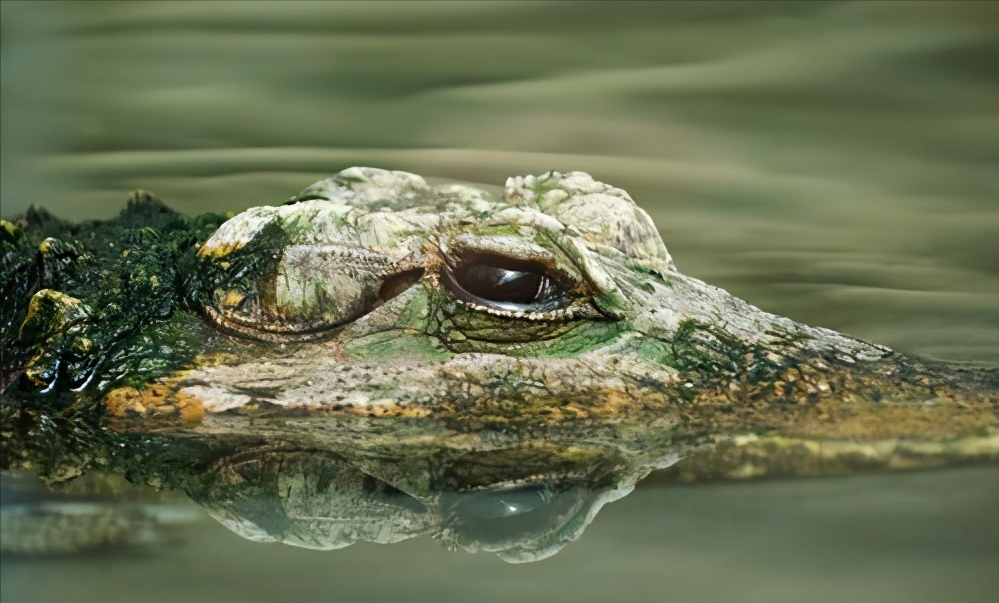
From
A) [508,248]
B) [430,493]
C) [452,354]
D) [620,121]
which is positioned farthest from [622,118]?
[430,493]

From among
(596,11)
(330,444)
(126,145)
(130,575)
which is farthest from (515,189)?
(130,575)

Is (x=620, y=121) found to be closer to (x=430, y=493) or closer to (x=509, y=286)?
(x=509, y=286)

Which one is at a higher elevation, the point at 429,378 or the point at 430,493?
the point at 429,378

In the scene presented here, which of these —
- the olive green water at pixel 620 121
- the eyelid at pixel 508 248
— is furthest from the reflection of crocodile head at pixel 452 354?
the olive green water at pixel 620 121

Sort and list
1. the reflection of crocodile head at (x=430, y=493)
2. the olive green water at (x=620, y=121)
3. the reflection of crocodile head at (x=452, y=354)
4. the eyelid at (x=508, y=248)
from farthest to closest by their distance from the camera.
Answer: the olive green water at (x=620, y=121) → the eyelid at (x=508, y=248) → the reflection of crocodile head at (x=452, y=354) → the reflection of crocodile head at (x=430, y=493)

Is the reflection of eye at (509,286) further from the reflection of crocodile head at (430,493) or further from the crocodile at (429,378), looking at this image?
the reflection of crocodile head at (430,493)

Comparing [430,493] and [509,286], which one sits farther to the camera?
[509,286]

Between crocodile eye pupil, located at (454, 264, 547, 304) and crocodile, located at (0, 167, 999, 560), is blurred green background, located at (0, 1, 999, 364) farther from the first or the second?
crocodile eye pupil, located at (454, 264, 547, 304)

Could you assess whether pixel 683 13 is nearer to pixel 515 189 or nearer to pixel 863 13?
pixel 863 13
